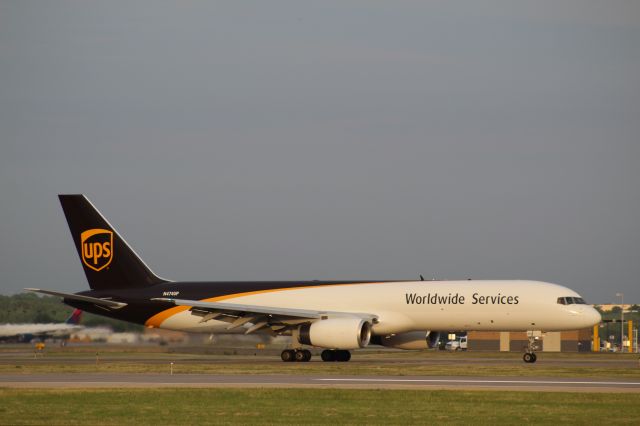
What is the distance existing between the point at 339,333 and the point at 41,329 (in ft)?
75.9

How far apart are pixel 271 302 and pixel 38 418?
110ft

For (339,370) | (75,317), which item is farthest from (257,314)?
(75,317)

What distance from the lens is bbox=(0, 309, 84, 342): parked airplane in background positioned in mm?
63750

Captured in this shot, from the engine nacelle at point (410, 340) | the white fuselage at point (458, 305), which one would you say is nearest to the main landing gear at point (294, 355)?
the white fuselage at point (458, 305)

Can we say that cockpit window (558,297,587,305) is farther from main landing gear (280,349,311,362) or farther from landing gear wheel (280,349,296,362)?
landing gear wheel (280,349,296,362)

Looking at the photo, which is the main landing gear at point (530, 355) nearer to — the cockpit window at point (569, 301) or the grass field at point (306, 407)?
the cockpit window at point (569, 301)

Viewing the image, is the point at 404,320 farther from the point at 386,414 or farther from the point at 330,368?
the point at 386,414

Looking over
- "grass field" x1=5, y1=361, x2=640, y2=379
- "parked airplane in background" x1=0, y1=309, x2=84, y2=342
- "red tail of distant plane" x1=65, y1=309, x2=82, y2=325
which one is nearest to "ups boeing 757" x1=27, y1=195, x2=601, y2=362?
"red tail of distant plane" x1=65, y1=309, x2=82, y2=325

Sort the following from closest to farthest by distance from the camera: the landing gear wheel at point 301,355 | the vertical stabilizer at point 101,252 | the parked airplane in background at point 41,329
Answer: the landing gear wheel at point 301,355 → the vertical stabilizer at point 101,252 → the parked airplane in background at point 41,329

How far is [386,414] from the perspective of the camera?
81.7ft

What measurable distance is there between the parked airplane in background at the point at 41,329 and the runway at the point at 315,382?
76.5ft

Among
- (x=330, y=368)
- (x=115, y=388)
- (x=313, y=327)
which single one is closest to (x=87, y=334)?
(x=313, y=327)

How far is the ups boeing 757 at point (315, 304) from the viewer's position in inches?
2047

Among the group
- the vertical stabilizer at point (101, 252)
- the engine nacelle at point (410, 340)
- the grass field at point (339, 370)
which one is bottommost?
the grass field at point (339, 370)
